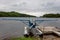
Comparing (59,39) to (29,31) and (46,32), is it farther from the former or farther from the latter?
(29,31)

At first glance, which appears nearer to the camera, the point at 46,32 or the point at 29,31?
the point at 46,32

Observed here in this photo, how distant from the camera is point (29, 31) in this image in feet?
82.6

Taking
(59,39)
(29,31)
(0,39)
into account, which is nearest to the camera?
(59,39)

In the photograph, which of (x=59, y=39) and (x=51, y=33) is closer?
(x=59, y=39)

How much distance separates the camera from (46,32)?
19781 mm

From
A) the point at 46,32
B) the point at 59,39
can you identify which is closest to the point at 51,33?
the point at 46,32

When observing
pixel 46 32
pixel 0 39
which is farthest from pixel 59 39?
pixel 0 39

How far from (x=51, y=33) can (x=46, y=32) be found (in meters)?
0.63

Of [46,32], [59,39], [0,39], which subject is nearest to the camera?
[59,39]

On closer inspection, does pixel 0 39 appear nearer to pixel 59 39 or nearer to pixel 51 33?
pixel 51 33

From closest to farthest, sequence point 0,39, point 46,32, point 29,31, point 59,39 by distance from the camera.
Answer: point 59,39, point 46,32, point 0,39, point 29,31

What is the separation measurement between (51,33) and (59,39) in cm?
434

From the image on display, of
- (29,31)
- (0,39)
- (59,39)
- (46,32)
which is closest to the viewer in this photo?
(59,39)

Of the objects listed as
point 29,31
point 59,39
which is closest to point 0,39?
point 29,31
